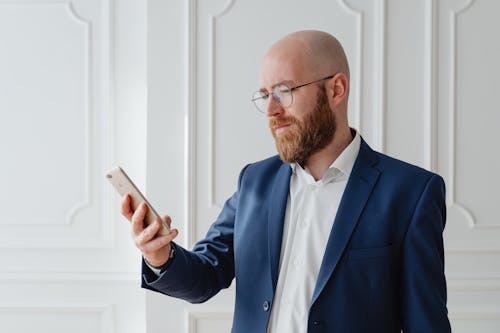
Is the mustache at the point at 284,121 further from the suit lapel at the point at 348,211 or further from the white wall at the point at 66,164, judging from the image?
the white wall at the point at 66,164

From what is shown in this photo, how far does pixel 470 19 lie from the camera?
84.2 inches

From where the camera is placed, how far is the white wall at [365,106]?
214 cm

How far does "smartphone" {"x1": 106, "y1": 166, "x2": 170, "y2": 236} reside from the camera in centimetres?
120

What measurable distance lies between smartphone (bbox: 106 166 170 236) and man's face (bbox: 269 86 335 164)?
0.34 m

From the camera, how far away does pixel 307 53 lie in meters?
1.31

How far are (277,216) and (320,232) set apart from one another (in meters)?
0.11

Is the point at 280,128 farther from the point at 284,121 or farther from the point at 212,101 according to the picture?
the point at 212,101

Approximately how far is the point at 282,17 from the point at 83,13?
91 cm

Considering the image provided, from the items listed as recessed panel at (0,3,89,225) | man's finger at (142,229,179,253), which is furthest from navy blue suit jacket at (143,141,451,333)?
recessed panel at (0,3,89,225)

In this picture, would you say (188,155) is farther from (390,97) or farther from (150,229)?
(150,229)

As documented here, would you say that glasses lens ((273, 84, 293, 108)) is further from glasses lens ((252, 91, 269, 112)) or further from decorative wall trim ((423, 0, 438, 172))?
decorative wall trim ((423, 0, 438, 172))

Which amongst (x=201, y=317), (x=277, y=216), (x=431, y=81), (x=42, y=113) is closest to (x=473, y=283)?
(x=431, y=81)

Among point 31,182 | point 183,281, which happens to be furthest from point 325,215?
point 31,182

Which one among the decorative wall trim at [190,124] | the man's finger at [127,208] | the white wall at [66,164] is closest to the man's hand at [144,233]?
the man's finger at [127,208]
